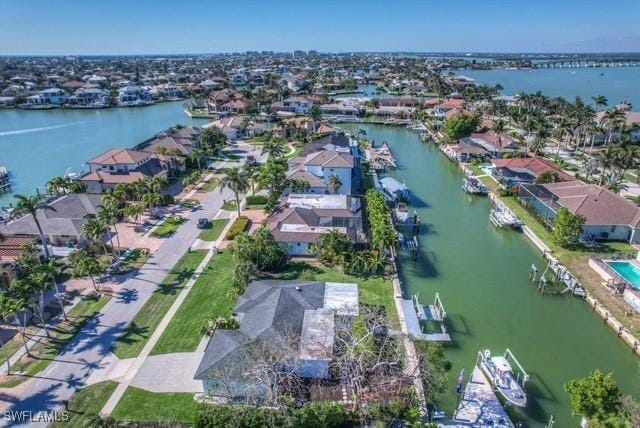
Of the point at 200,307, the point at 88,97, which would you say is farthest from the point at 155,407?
the point at 88,97

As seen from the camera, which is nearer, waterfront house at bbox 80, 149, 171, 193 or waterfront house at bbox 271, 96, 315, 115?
waterfront house at bbox 80, 149, 171, 193

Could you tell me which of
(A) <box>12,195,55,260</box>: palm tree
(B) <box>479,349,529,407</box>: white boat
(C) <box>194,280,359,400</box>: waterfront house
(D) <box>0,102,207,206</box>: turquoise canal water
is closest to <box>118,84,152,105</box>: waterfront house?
(D) <box>0,102,207,206</box>: turquoise canal water

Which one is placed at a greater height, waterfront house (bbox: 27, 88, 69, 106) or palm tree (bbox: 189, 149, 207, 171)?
waterfront house (bbox: 27, 88, 69, 106)

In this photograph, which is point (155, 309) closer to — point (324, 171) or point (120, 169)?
point (324, 171)

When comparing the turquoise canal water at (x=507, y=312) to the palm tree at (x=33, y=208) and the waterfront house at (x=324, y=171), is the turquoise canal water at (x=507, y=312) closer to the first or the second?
the waterfront house at (x=324, y=171)

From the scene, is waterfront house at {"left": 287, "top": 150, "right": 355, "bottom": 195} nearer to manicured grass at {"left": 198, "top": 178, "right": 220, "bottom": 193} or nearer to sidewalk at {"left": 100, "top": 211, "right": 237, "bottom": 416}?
manicured grass at {"left": 198, "top": 178, "right": 220, "bottom": 193}

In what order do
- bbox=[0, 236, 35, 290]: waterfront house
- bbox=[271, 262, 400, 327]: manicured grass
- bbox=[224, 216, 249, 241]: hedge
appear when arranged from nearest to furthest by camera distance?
1. bbox=[271, 262, 400, 327]: manicured grass
2. bbox=[0, 236, 35, 290]: waterfront house
3. bbox=[224, 216, 249, 241]: hedge
